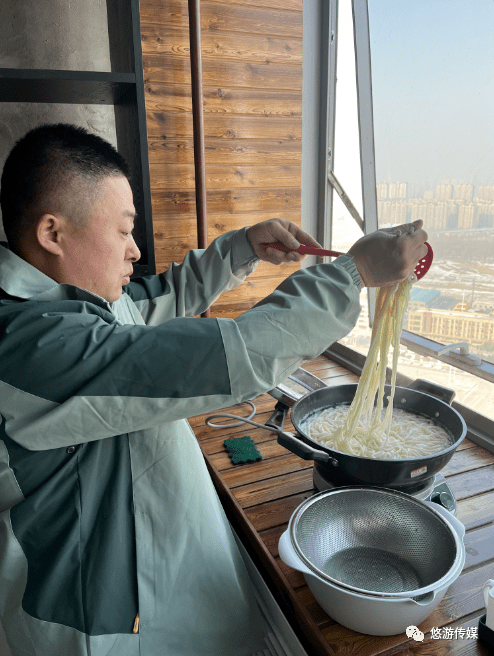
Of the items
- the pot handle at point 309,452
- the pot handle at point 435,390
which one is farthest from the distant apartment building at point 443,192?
the pot handle at point 309,452

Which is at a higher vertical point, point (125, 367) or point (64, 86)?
point (64, 86)

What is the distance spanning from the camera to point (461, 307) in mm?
1878

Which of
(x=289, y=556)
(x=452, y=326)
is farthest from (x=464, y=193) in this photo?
(x=289, y=556)

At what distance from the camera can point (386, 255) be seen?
957mm

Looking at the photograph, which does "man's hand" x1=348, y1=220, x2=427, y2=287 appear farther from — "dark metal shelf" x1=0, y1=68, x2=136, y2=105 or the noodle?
"dark metal shelf" x1=0, y1=68, x2=136, y2=105

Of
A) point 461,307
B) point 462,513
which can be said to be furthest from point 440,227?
point 462,513

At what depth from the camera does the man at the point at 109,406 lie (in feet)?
2.68

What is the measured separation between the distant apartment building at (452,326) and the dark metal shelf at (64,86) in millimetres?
1474

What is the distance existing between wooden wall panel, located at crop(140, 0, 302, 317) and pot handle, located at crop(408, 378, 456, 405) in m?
1.22

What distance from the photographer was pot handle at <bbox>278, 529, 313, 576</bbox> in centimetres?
91

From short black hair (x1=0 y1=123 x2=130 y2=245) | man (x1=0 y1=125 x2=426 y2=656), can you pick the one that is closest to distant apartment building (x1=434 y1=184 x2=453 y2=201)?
man (x1=0 y1=125 x2=426 y2=656)

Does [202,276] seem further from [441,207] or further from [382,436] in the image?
[441,207]

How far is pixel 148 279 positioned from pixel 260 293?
3.79ft

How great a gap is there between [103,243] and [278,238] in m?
0.54
